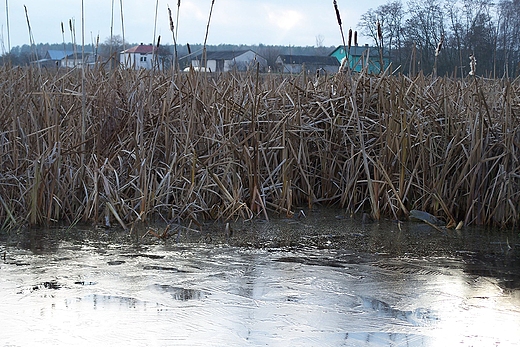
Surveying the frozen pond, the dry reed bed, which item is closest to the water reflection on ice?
the frozen pond

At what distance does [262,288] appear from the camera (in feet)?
10.3

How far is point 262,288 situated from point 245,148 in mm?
1931

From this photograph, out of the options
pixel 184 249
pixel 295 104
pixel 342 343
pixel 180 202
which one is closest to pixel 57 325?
pixel 342 343

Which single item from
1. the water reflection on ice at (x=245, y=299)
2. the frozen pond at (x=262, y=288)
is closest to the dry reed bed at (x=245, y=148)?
the frozen pond at (x=262, y=288)

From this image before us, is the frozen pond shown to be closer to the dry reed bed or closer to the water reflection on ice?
the water reflection on ice

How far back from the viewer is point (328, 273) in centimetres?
342

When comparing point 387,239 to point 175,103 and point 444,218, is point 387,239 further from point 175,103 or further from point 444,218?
point 175,103

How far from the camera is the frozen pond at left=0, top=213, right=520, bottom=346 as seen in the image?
2543mm

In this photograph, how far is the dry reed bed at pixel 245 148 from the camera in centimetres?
459

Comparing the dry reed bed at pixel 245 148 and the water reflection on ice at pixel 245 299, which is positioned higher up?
the dry reed bed at pixel 245 148

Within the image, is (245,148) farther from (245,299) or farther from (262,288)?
(245,299)

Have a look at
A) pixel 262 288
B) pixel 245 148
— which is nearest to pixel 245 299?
pixel 262 288

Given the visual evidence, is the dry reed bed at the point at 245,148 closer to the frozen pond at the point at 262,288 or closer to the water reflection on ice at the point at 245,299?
the frozen pond at the point at 262,288

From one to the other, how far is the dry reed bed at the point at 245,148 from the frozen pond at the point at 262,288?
38 centimetres
